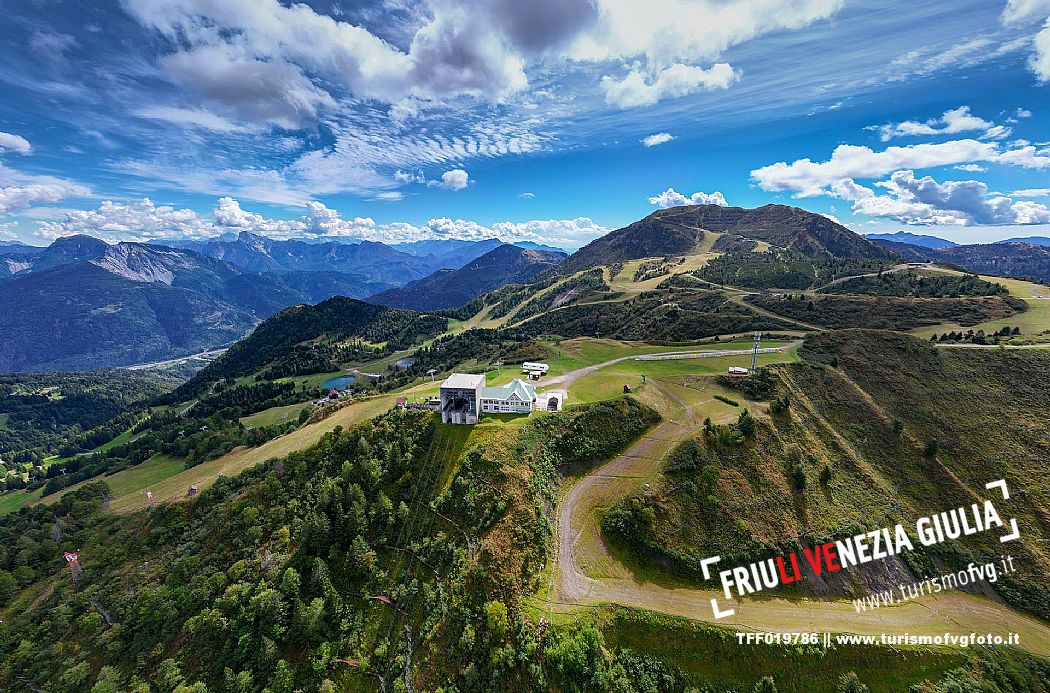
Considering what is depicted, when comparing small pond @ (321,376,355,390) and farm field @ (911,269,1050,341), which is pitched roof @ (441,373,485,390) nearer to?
farm field @ (911,269,1050,341)

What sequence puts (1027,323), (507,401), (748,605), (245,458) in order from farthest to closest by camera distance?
(1027,323) < (245,458) < (507,401) < (748,605)

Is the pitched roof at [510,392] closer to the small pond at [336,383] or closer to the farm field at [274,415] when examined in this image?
the farm field at [274,415]

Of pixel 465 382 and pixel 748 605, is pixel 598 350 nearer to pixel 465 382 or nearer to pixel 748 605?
pixel 465 382

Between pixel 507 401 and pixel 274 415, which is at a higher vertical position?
pixel 507 401

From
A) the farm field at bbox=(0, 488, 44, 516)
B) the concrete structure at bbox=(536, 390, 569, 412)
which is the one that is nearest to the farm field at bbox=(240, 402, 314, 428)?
the farm field at bbox=(0, 488, 44, 516)

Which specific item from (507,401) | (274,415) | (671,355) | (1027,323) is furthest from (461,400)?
(1027,323)
